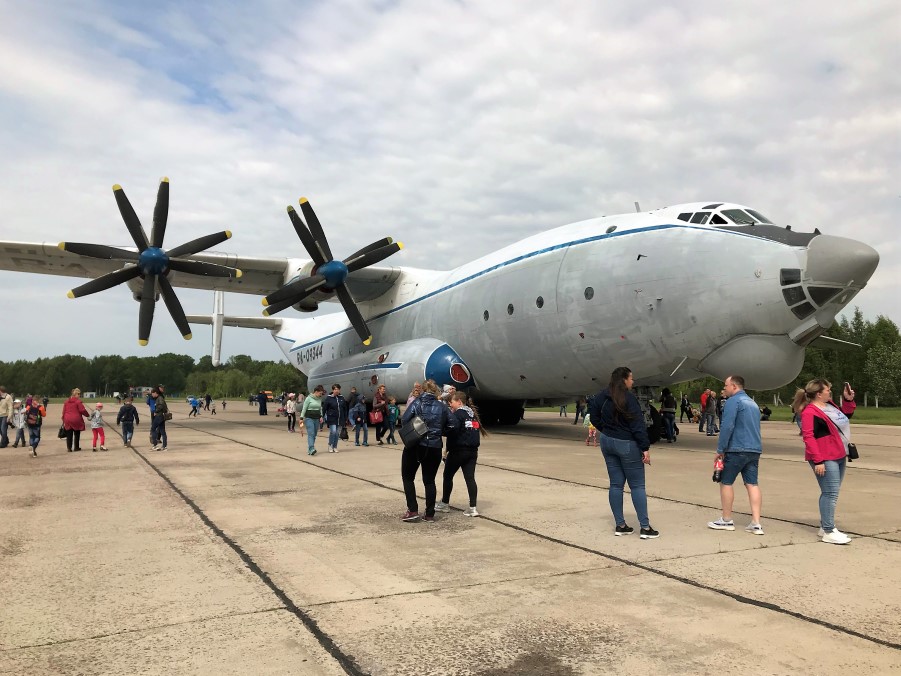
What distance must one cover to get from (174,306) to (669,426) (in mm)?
14772

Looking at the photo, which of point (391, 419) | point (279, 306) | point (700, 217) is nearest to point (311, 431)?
point (391, 419)

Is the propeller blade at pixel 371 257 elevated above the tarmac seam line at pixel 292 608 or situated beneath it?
elevated above

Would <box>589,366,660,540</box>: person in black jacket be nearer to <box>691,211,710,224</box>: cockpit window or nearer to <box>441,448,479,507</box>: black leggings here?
<box>441,448,479,507</box>: black leggings

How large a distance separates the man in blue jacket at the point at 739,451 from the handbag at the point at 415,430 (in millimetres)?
2860

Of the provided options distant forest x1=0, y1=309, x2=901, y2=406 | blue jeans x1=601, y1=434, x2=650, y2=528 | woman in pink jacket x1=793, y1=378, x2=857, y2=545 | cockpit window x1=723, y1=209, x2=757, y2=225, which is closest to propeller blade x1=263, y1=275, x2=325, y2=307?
cockpit window x1=723, y1=209, x2=757, y2=225

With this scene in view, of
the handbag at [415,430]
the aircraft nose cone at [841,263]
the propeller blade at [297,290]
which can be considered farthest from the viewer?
the propeller blade at [297,290]

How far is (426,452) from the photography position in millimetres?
7000

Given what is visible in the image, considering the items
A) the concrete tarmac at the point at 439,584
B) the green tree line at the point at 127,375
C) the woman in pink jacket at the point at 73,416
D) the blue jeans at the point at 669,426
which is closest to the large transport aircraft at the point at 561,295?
the blue jeans at the point at 669,426

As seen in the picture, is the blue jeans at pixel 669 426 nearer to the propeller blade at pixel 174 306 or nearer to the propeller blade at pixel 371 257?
the propeller blade at pixel 371 257

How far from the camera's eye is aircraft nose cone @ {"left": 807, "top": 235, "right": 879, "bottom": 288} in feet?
38.1

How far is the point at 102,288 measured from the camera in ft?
64.8

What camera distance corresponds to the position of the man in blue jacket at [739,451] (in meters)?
6.14

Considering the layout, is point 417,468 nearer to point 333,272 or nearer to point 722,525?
point 722,525

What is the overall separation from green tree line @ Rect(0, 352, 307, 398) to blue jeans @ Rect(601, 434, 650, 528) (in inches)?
5114
